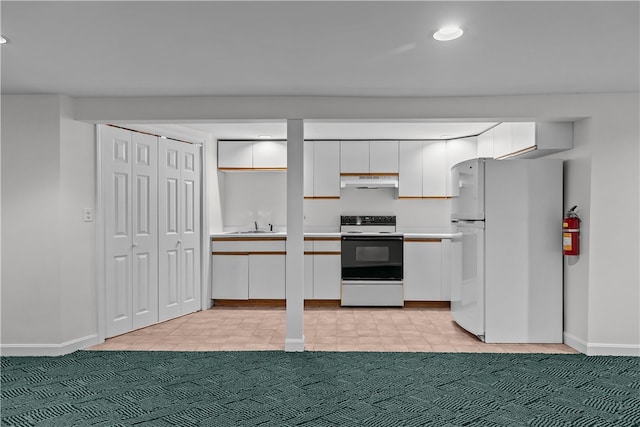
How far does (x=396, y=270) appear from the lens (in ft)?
18.0

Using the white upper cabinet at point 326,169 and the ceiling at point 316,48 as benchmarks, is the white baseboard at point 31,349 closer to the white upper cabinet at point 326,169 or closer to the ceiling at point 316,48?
the ceiling at point 316,48

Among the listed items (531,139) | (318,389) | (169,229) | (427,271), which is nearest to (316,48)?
(318,389)

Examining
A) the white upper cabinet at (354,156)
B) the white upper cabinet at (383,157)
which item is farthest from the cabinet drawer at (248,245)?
the white upper cabinet at (383,157)

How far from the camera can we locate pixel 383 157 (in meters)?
5.77

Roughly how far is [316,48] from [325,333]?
110 inches

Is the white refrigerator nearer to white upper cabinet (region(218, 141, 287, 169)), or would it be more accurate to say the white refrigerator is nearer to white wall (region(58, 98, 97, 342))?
white upper cabinet (region(218, 141, 287, 169))

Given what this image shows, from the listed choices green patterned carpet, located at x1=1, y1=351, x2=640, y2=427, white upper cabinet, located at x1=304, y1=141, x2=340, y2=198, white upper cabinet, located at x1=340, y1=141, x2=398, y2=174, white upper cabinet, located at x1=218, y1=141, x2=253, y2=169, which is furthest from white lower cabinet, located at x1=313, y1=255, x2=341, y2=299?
green patterned carpet, located at x1=1, y1=351, x2=640, y2=427

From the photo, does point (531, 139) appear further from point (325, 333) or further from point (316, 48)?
point (325, 333)

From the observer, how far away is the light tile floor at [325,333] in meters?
3.89

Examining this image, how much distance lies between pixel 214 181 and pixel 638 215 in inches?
180

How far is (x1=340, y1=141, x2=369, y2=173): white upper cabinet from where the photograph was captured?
19.0 ft

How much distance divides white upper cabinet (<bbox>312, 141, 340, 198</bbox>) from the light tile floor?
1.56 metres

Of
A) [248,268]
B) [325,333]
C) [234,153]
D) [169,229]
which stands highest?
[234,153]

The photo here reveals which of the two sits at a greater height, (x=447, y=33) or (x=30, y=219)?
(x=447, y=33)
